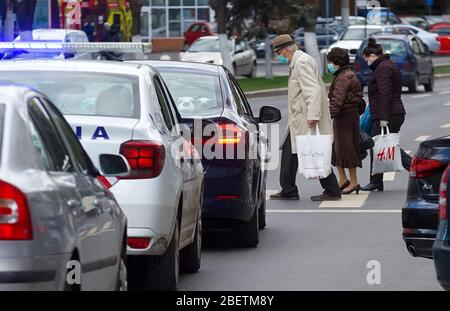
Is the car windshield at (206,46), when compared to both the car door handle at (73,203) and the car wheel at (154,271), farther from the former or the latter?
the car door handle at (73,203)

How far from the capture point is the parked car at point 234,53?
44.6m

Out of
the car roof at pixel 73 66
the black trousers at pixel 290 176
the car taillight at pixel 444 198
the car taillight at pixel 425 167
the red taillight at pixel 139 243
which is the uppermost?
the car roof at pixel 73 66

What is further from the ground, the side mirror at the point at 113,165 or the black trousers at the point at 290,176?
the side mirror at the point at 113,165

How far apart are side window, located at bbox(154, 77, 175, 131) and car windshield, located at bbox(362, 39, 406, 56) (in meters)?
27.6

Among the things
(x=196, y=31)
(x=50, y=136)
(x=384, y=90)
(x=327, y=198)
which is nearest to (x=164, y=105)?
(x=50, y=136)

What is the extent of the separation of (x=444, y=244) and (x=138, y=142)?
2.07 m

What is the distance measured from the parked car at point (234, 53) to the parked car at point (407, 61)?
7211 mm

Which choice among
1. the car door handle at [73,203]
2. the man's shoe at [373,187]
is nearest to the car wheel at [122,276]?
the car door handle at [73,203]

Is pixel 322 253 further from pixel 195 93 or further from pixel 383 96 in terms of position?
pixel 383 96

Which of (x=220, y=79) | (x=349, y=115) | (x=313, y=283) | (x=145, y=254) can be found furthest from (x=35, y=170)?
(x=349, y=115)

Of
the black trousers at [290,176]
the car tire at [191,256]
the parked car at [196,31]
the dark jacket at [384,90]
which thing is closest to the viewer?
the car tire at [191,256]
